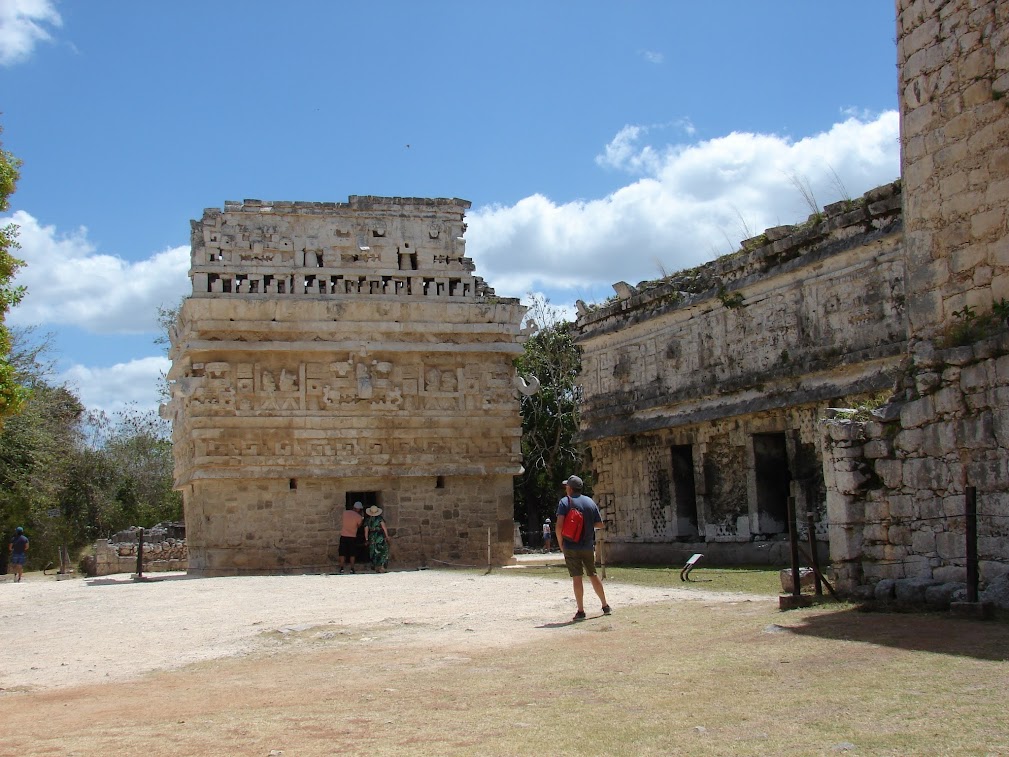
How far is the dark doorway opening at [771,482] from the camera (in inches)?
622

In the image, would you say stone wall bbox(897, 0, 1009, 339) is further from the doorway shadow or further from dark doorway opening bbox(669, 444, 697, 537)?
dark doorway opening bbox(669, 444, 697, 537)

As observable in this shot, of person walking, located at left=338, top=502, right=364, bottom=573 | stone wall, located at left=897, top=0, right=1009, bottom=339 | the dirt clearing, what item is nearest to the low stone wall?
person walking, located at left=338, top=502, right=364, bottom=573

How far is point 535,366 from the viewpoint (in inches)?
1442

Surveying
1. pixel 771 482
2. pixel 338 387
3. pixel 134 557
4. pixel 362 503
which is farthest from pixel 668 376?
pixel 134 557

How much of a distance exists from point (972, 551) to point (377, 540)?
43.1 ft

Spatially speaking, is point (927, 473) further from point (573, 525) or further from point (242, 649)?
point (242, 649)

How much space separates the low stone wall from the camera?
24047 mm

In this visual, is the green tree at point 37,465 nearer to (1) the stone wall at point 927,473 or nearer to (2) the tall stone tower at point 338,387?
(2) the tall stone tower at point 338,387

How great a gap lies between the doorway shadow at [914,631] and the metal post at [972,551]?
22 cm

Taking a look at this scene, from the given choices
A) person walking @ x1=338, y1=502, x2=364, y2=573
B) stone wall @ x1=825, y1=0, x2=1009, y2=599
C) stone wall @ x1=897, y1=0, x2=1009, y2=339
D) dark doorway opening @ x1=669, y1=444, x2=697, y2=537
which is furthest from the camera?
person walking @ x1=338, y1=502, x2=364, y2=573

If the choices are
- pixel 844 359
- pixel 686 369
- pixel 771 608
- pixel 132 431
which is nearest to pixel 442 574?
pixel 686 369

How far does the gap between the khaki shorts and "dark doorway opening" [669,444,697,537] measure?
807 centimetres

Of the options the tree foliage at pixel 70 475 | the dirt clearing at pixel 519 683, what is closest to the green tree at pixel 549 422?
the tree foliage at pixel 70 475

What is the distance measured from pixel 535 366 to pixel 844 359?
74.8 ft
